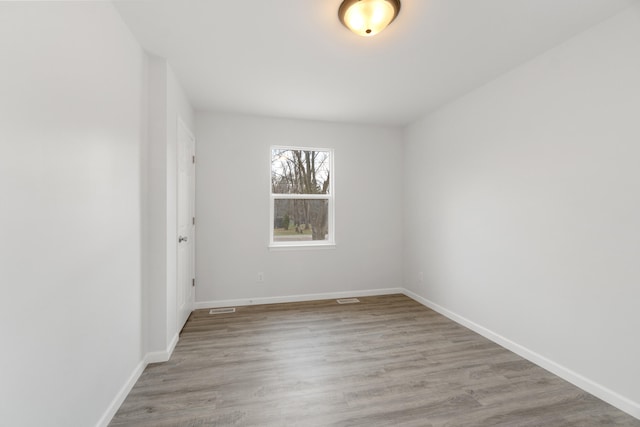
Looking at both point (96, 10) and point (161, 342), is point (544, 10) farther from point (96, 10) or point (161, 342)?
point (161, 342)

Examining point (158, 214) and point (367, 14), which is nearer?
point (367, 14)

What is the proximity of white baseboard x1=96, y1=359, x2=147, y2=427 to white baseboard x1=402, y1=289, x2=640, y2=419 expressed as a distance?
10.3 feet

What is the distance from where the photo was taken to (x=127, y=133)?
199 cm

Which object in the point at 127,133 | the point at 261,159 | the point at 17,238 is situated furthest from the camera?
the point at 261,159

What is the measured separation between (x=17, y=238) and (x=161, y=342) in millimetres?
1663

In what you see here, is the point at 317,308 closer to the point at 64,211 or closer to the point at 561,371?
the point at 561,371

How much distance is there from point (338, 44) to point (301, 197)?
222 centimetres

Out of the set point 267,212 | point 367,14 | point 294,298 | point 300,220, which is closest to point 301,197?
point 300,220

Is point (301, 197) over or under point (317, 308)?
over

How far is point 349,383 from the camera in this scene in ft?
6.84

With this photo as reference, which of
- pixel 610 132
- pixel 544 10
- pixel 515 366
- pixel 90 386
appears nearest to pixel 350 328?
pixel 515 366

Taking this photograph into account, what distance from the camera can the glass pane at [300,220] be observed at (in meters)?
4.01

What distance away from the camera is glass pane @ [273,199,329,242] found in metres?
4.01

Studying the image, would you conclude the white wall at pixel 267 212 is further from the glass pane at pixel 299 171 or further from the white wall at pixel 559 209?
the white wall at pixel 559 209
